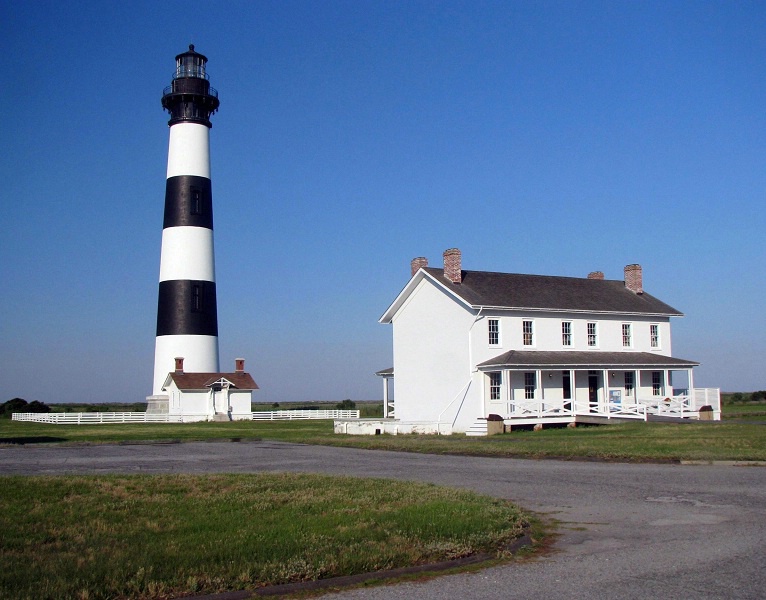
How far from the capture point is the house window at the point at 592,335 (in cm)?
3794

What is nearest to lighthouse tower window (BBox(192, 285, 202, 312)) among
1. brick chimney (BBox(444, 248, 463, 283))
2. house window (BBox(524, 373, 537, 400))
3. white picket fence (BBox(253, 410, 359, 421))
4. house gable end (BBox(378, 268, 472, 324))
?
white picket fence (BBox(253, 410, 359, 421))

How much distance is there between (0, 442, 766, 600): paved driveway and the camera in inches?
293

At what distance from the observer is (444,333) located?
36375 mm

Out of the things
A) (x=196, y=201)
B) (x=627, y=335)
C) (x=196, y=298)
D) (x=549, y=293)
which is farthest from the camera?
(x=196, y=201)

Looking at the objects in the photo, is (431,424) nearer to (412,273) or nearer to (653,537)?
(412,273)

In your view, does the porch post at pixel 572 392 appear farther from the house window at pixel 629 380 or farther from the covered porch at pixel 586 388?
the house window at pixel 629 380

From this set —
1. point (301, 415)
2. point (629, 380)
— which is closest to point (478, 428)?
point (629, 380)

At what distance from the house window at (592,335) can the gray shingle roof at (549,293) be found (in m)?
0.90

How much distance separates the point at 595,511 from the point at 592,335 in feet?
89.4

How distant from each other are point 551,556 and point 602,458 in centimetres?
1212

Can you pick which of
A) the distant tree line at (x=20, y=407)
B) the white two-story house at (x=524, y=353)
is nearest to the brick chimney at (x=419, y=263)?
the white two-story house at (x=524, y=353)

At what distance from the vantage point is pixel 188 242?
4962 centimetres

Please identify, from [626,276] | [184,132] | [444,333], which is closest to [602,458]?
[444,333]

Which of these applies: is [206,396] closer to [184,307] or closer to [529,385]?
[184,307]
